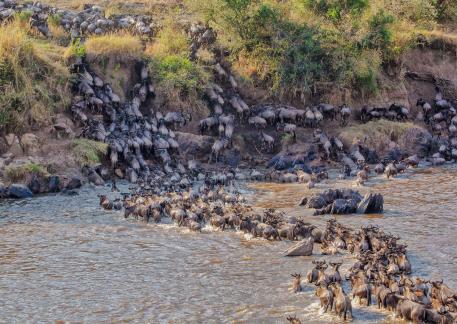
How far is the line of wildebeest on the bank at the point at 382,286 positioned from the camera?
9945mm

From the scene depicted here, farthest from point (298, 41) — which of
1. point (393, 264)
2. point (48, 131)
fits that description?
point (393, 264)

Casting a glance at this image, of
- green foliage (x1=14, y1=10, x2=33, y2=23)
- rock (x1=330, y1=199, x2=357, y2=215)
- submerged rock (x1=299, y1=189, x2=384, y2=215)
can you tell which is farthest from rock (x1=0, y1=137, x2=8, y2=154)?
rock (x1=330, y1=199, x2=357, y2=215)

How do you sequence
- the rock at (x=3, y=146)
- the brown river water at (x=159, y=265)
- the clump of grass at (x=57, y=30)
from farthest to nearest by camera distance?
the clump of grass at (x=57, y=30) → the rock at (x=3, y=146) → the brown river water at (x=159, y=265)

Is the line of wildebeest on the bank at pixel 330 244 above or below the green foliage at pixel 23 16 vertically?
below

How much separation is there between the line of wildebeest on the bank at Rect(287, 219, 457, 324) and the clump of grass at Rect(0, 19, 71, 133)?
12.1 meters

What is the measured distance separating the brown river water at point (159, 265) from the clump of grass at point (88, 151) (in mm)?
2749

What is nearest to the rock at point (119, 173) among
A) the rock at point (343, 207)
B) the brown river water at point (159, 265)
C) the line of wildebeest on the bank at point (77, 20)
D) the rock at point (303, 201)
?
the brown river water at point (159, 265)

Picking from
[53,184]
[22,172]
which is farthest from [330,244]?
[22,172]

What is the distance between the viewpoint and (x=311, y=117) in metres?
26.2

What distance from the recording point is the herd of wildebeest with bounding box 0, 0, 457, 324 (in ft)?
36.1

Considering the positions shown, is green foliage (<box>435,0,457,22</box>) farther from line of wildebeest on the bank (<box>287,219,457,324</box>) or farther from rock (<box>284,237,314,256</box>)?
rock (<box>284,237,314,256</box>)

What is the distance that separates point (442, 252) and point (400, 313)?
378 cm

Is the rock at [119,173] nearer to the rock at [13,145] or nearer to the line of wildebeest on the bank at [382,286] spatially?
the rock at [13,145]

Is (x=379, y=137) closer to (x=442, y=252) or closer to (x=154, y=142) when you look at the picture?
(x=154, y=142)
